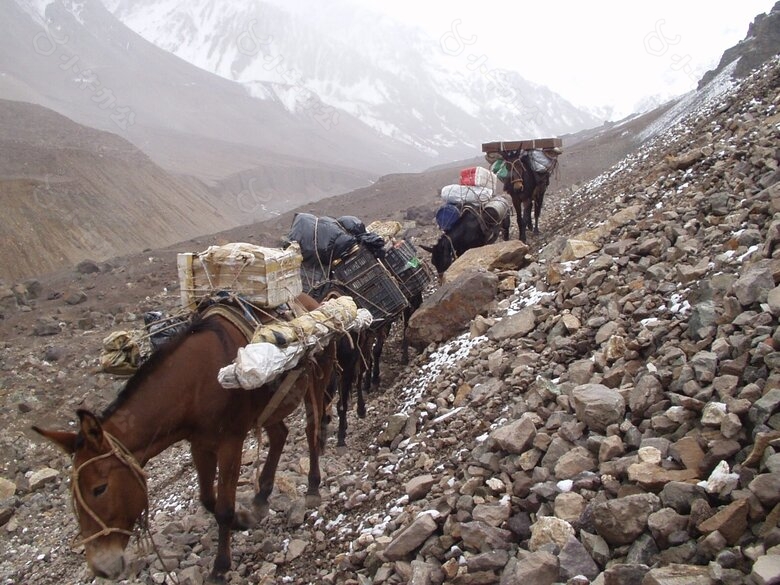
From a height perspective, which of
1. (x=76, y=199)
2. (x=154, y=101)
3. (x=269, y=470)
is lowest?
(x=269, y=470)

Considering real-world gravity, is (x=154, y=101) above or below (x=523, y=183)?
above

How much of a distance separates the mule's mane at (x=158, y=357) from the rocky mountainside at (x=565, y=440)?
4.91 ft

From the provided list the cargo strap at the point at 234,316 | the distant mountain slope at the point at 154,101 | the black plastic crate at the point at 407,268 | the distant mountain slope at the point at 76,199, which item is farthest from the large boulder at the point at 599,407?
the distant mountain slope at the point at 154,101

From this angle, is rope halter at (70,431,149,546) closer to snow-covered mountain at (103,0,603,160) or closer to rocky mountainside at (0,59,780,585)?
rocky mountainside at (0,59,780,585)

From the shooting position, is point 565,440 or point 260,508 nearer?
point 565,440

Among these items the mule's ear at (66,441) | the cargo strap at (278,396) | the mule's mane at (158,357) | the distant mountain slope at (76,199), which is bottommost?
the cargo strap at (278,396)

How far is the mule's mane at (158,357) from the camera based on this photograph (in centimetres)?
384

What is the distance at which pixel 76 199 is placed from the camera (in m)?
30.8

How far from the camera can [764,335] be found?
3.53 meters

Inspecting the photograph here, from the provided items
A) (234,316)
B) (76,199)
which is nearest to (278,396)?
(234,316)

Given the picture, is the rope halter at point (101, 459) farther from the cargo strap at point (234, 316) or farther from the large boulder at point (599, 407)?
the large boulder at point (599, 407)

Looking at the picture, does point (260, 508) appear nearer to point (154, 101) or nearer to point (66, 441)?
point (66, 441)

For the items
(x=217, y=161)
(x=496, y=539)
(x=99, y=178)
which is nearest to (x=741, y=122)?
(x=496, y=539)

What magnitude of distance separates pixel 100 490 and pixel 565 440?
2.76 metres
